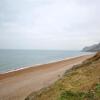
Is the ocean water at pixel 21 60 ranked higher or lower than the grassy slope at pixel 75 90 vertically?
lower

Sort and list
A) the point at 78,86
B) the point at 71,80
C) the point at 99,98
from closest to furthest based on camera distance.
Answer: the point at 99,98 → the point at 78,86 → the point at 71,80

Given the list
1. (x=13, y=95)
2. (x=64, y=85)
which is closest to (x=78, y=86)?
(x=64, y=85)

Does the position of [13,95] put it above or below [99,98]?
below

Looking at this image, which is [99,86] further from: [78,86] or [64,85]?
[64,85]

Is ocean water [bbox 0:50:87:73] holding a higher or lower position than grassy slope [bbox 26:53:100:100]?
lower

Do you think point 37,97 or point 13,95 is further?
point 13,95

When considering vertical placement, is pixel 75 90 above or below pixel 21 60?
above

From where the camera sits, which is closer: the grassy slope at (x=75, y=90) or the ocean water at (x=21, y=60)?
the grassy slope at (x=75, y=90)

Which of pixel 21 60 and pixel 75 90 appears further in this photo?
pixel 21 60

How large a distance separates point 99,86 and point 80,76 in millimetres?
2349

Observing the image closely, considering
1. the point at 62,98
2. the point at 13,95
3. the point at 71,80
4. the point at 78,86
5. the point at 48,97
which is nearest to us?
the point at 62,98

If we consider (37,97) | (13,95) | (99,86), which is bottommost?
(13,95)

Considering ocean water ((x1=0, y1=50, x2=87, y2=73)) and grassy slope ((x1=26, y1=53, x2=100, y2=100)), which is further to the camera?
ocean water ((x1=0, y1=50, x2=87, y2=73))

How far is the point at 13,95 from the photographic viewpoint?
13133 millimetres
